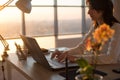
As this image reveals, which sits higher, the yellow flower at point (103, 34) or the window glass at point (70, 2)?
the window glass at point (70, 2)

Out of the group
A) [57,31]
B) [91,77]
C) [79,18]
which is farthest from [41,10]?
[91,77]

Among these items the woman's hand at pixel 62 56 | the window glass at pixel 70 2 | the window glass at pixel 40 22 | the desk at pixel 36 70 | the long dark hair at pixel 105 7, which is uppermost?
the window glass at pixel 70 2

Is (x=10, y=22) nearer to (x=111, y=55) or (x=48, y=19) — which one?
(x=48, y=19)

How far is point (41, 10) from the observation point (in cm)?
405

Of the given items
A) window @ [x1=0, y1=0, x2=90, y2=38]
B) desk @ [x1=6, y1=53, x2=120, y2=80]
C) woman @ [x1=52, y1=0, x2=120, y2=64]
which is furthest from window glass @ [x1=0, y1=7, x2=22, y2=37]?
woman @ [x1=52, y1=0, x2=120, y2=64]

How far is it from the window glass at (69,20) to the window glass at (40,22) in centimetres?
20

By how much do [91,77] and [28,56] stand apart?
1279 millimetres

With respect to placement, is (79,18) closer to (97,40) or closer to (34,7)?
(34,7)

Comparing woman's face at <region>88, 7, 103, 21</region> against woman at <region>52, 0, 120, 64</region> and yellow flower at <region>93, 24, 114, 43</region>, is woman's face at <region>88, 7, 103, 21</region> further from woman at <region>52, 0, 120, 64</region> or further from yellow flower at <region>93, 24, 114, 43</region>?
yellow flower at <region>93, 24, 114, 43</region>

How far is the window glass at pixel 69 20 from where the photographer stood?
432 cm

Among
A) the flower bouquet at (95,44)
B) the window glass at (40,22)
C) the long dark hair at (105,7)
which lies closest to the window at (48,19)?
the window glass at (40,22)

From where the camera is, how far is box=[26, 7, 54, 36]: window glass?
3.97m

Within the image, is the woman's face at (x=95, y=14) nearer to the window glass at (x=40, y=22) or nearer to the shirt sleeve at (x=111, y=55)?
the shirt sleeve at (x=111, y=55)

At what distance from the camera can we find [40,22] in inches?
161
